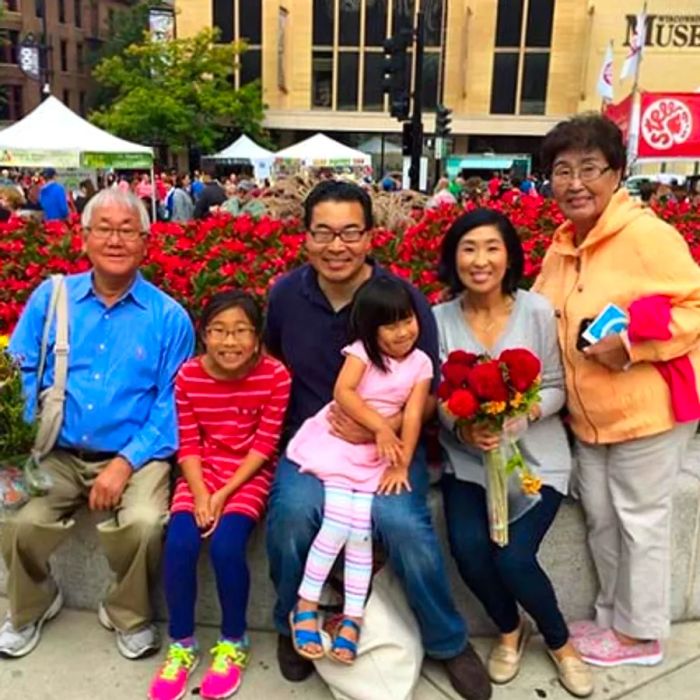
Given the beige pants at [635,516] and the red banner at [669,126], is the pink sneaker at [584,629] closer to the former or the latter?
the beige pants at [635,516]

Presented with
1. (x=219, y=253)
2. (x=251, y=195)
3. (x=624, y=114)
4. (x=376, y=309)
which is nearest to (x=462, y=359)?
(x=376, y=309)

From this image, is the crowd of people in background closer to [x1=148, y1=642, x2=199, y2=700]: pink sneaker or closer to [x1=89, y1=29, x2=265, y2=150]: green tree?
[x1=148, y1=642, x2=199, y2=700]: pink sneaker

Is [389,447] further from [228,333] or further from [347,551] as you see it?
[228,333]

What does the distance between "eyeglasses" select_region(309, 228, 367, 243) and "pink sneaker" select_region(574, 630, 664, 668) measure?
1729 millimetres

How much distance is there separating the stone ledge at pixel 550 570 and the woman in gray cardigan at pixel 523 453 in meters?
0.23

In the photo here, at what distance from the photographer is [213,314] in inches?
113

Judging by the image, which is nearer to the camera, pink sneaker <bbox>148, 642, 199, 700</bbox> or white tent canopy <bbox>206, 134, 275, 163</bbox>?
pink sneaker <bbox>148, 642, 199, 700</bbox>

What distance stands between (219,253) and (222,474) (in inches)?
80.5

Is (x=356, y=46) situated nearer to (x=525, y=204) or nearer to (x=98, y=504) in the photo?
(x=525, y=204)

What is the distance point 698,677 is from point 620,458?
2.78ft

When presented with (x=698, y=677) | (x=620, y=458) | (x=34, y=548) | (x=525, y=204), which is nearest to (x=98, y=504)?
(x=34, y=548)

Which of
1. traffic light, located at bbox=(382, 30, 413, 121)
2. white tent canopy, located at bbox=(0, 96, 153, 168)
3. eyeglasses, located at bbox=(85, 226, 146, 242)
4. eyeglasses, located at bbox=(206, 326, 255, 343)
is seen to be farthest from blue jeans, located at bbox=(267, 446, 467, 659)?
white tent canopy, located at bbox=(0, 96, 153, 168)

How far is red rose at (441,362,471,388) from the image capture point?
98.0 inches

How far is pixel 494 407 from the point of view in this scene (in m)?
2.44
